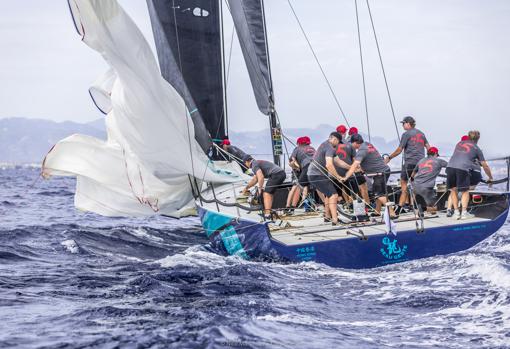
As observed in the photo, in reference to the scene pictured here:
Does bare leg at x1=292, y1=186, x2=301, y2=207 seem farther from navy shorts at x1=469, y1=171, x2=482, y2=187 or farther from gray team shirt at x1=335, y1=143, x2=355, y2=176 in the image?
navy shorts at x1=469, y1=171, x2=482, y2=187

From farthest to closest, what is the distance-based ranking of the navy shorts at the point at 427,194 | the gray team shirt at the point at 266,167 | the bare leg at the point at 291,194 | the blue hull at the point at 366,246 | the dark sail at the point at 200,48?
the dark sail at the point at 200,48, the bare leg at the point at 291,194, the gray team shirt at the point at 266,167, the navy shorts at the point at 427,194, the blue hull at the point at 366,246

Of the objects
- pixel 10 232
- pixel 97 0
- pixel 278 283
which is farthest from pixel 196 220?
pixel 278 283

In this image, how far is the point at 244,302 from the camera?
6.82m

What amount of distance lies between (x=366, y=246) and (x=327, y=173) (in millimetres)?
1493

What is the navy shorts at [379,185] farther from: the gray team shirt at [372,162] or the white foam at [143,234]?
the white foam at [143,234]

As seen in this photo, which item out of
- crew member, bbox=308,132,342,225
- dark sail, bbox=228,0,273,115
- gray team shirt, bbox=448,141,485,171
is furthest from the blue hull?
dark sail, bbox=228,0,273,115

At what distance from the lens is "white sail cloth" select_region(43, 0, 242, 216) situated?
32.6 feet

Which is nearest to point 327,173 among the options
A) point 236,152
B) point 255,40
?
point 236,152

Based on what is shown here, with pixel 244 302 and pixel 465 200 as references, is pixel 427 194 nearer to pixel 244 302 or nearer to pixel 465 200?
pixel 465 200

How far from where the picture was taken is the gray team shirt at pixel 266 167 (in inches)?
427

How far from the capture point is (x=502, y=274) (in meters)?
7.57

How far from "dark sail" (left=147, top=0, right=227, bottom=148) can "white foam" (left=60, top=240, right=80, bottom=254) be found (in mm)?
3438

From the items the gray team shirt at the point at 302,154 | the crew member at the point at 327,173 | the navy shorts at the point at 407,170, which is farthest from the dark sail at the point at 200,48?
the navy shorts at the point at 407,170

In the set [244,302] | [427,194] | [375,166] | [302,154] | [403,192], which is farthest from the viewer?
[302,154]
